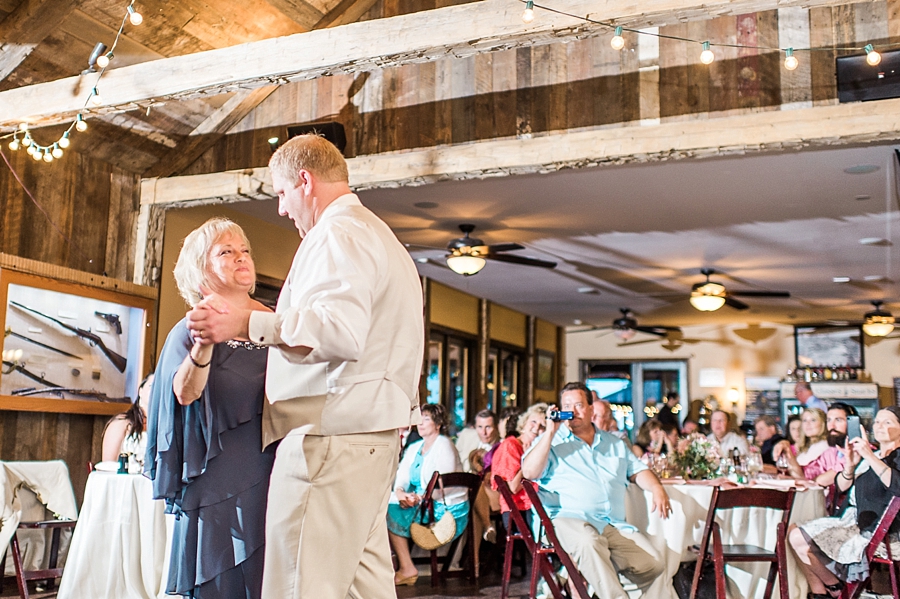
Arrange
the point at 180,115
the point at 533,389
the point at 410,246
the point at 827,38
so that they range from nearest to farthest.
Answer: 1. the point at 827,38
2. the point at 180,115
3. the point at 410,246
4. the point at 533,389

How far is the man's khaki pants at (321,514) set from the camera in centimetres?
176

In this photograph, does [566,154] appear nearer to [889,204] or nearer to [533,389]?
[889,204]

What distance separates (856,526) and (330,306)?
406cm

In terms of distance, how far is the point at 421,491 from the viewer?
20.2 feet

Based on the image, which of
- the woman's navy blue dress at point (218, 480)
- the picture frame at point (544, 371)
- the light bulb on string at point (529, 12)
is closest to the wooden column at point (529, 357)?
the picture frame at point (544, 371)

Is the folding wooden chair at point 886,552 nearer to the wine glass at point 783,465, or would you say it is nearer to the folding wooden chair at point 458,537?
the wine glass at point 783,465

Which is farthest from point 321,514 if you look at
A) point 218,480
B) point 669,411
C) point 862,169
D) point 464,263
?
point 669,411

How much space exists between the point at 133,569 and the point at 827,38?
4833mm

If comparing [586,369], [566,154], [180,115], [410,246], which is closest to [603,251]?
[410,246]

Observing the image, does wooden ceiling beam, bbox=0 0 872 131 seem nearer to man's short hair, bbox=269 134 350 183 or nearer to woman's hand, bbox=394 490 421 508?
man's short hair, bbox=269 134 350 183

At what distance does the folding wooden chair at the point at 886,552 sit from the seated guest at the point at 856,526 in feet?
0.17

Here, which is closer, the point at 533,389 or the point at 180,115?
the point at 180,115

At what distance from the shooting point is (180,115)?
6.45 m

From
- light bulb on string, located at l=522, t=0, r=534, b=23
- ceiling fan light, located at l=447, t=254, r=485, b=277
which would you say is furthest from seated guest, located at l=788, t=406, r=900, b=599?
ceiling fan light, located at l=447, t=254, r=485, b=277
